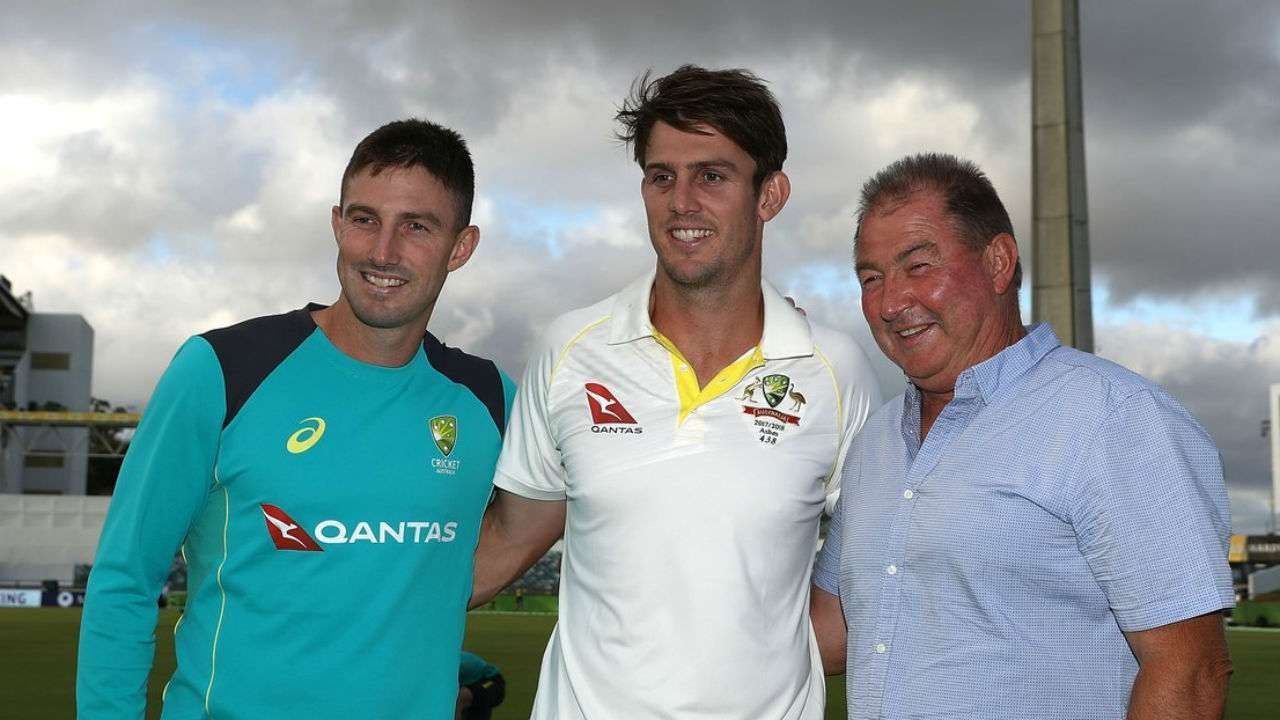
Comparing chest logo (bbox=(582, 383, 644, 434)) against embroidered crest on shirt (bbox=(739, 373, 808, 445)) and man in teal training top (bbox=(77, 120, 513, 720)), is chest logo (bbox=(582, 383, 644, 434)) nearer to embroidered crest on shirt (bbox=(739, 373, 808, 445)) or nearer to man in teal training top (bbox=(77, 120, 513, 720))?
embroidered crest on shirt (bbox=(739, 373, 808, 445))

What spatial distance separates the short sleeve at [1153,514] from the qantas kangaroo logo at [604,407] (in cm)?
133

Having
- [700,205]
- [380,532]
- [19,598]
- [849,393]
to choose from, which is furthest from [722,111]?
[19,598]

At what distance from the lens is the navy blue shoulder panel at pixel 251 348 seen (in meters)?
3.70

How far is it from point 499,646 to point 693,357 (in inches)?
877

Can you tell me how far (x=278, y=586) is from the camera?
3637 mm

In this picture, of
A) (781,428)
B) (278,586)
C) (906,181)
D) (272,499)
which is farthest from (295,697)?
(906,181)

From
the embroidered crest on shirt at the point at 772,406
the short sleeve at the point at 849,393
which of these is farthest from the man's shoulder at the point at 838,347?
the embroidered crest on shirt at the point at 772,406

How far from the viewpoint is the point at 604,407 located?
151 inches

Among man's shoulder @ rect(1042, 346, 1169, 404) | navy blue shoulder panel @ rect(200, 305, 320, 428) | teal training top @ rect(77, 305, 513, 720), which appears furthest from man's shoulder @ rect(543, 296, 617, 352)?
man's shoulder @ rect(1042, 346, 1169, 404)

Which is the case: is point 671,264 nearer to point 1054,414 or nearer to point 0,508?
point 1054,414

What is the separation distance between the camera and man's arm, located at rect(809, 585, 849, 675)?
382cm

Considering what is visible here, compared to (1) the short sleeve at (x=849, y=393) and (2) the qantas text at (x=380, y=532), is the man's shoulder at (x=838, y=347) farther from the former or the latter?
(2) the qantas text at (x=380, y=532)

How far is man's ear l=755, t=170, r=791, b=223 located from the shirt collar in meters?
0.22

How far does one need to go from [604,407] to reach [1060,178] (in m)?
19.0
